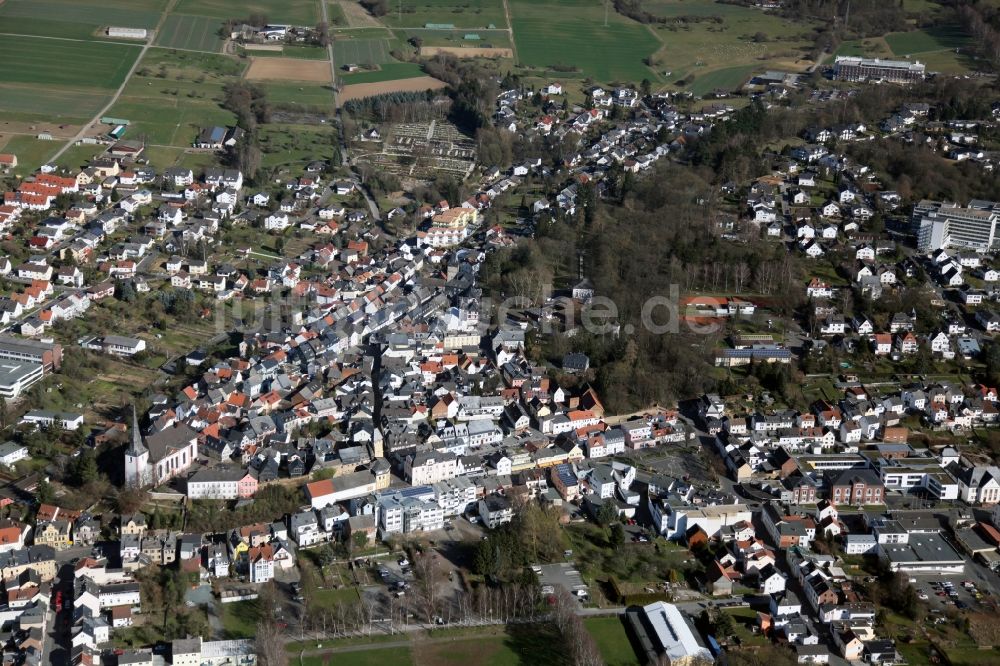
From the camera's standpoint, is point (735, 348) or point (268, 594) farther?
point (735, 348)

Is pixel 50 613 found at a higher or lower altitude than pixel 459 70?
lower

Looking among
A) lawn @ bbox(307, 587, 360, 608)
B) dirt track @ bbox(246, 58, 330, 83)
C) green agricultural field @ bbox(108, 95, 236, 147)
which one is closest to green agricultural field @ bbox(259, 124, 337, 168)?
green agricultural field @ bbox(108, 95, 236, 147)

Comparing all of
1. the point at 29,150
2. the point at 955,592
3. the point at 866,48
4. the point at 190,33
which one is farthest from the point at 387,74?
the point at 955,592

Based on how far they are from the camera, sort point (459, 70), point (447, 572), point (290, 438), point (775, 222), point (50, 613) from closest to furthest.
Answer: point (50, 613) → point (447, 572) → point (290, 438) → point (775, 222) → point (459, 70)

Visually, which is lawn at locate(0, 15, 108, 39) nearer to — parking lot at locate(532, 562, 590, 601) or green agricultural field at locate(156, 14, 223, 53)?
green agricultural field at locate(156, 14, 223, 53)

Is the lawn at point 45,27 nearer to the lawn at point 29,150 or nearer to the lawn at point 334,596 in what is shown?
the lawn at point 29,150

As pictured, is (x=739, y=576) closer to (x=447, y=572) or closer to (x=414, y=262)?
(x=447, y=572)

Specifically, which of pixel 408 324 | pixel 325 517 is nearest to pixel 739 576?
pixel 325 517
